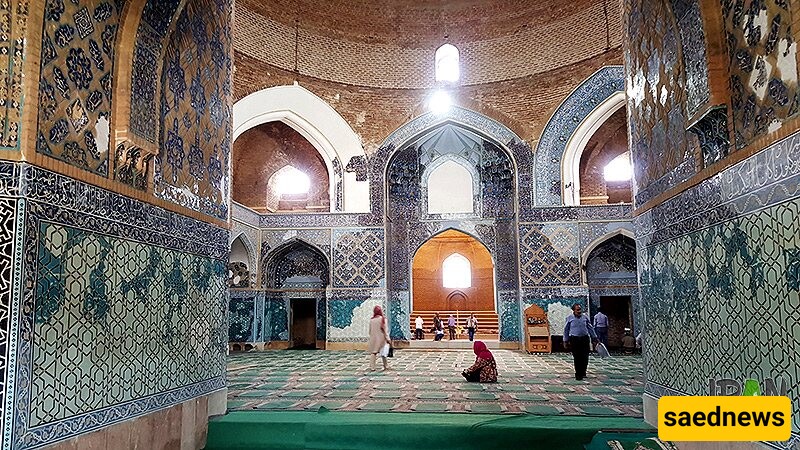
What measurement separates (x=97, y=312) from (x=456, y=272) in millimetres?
16697

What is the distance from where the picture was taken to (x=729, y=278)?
295cm

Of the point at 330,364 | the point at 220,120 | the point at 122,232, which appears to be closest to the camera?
the point at 122,232

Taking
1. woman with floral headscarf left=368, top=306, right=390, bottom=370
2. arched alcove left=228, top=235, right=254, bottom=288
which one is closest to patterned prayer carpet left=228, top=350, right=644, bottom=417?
woman with floral headscarf left=368, top=306, right=390, bottom=370

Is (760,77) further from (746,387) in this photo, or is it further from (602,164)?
(602,164)

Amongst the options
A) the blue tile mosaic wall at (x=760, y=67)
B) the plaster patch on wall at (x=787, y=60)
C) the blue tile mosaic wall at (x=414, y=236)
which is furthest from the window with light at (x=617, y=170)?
the plaster patch on wall at (x=787, y=60)

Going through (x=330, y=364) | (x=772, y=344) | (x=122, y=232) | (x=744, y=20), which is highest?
(x=744, y=20)

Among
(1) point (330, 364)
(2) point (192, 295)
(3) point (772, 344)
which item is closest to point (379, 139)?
(1) point (330, 364)

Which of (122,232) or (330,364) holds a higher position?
(122,232)

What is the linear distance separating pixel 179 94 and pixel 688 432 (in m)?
3.75

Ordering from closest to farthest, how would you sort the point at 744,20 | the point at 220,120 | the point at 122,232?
1. the point at 744,20
2. the point at 122,232
3. the point at 220,120

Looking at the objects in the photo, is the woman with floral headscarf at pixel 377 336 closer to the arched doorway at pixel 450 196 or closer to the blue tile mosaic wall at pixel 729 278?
the arched doorway at pixel 450 196

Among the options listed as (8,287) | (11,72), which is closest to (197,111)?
(11,72)

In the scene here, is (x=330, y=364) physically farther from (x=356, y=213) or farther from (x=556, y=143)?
(x=556, y=143)

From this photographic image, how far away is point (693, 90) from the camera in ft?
10.9
